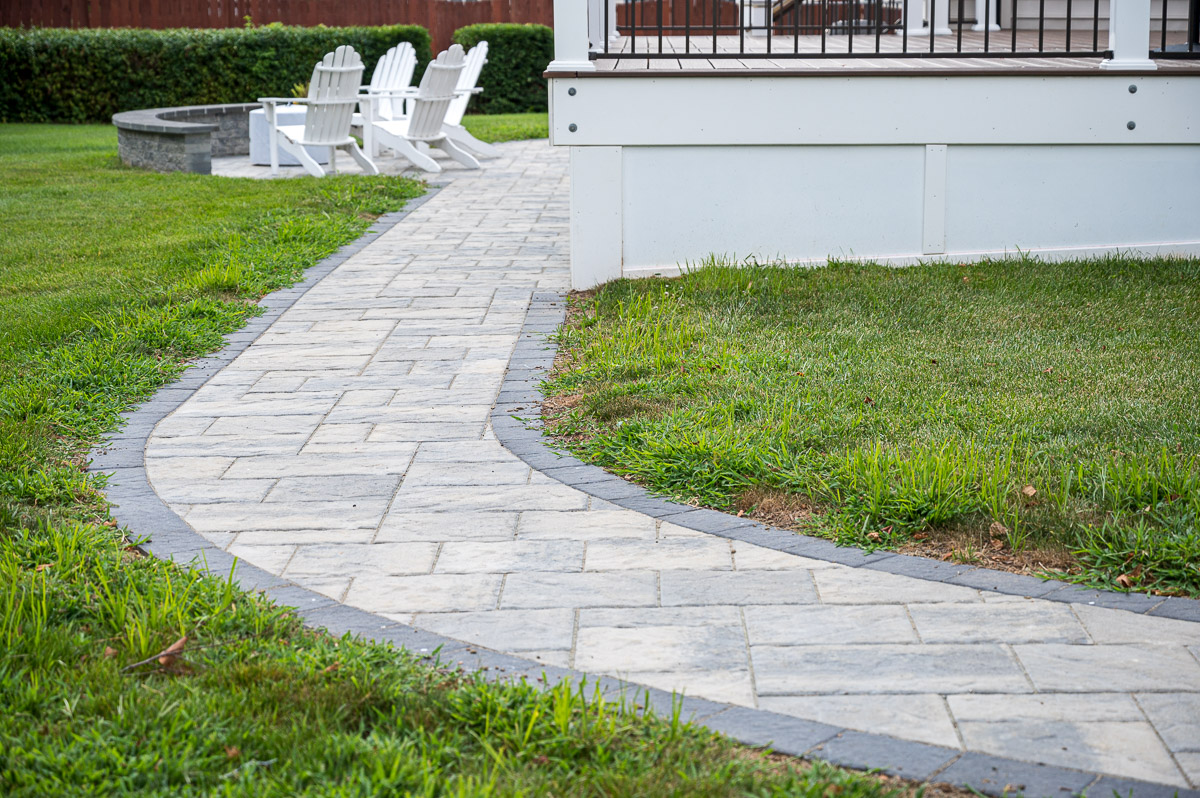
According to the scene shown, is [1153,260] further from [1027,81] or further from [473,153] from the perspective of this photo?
[473,153]

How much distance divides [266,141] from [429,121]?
2171 mm

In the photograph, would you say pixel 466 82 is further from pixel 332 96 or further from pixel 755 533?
pixel 755 533

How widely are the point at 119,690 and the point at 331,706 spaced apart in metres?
0.49

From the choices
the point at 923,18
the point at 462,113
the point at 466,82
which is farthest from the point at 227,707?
the point at 466,82

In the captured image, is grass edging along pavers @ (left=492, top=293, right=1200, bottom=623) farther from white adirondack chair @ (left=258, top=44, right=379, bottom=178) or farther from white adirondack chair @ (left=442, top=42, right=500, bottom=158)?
white adirondack chair @ (left=442, top=42, right=500, bottom=158)

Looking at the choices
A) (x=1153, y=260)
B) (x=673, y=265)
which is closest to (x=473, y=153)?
(x=673, y=265)

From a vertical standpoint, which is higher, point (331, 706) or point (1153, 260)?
point (1153, 260)

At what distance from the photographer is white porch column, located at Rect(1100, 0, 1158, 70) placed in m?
6.89

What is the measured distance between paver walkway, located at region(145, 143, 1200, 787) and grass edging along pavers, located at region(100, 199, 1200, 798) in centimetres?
5

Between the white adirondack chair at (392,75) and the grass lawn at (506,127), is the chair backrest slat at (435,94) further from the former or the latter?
the grass lawn at (506,127)

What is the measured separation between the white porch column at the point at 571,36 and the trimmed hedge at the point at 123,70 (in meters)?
14.1

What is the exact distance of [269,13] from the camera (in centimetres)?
2483

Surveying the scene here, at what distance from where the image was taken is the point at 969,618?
10.1 feet

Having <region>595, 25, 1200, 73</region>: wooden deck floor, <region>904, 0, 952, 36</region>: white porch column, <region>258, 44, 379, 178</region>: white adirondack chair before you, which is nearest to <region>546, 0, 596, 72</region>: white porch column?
<region>595, 25, 1200, 73</region>: wooden deck floor
